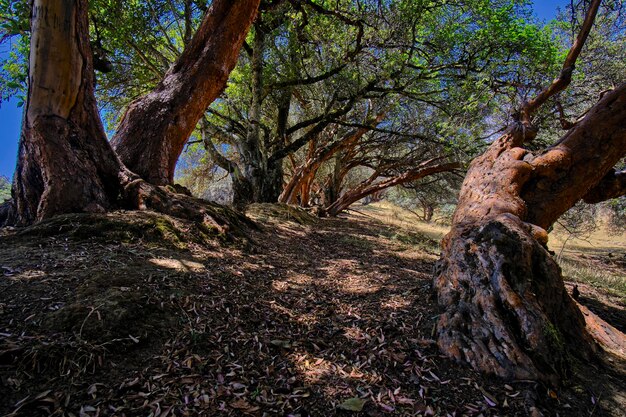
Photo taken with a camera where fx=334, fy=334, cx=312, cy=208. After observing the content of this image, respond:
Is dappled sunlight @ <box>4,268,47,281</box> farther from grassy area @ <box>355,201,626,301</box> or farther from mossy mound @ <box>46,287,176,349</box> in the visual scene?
grassy area @ <box>355,201,626,301</box>

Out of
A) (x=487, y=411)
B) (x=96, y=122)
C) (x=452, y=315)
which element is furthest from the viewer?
(x=96, y=122)

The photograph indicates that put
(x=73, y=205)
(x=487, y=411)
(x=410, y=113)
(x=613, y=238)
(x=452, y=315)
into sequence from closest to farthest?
1. (x=487, y=411)
2. (x=452, y=315)
3. (x=73, y=205)
4. (x=410, y=113)
5. (x=613, y=238)

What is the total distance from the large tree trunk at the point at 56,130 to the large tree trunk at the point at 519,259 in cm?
396

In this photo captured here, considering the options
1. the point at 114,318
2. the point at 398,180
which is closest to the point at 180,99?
the point at 114,318

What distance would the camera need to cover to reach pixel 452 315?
246 cm

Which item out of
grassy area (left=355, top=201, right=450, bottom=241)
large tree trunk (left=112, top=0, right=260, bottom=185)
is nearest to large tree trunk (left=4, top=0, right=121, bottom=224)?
large tree trunk (left=112, top=0, right=260, bottom=185)

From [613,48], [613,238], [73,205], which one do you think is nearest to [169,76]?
[73,205]

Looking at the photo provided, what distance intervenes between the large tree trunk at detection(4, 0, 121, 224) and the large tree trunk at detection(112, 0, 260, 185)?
2.72 feet

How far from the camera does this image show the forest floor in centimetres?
166

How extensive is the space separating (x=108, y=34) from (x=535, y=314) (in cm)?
932

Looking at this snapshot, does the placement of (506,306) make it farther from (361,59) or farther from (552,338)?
(361,59)

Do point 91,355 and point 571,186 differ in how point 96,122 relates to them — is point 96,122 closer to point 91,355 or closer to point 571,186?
point 91,355

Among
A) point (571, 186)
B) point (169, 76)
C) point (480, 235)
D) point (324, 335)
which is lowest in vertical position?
point (324, 335)

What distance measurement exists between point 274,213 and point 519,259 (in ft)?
21.1
